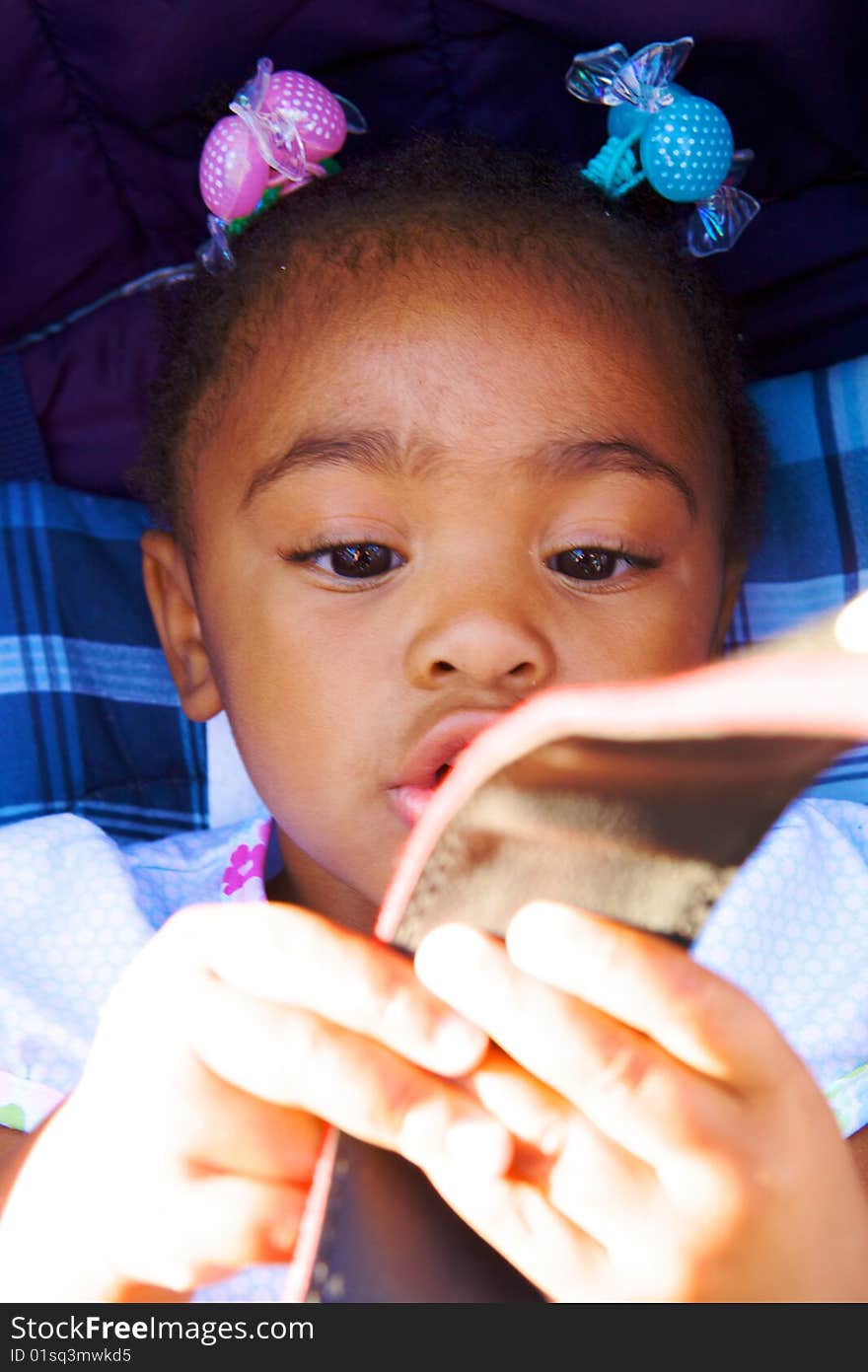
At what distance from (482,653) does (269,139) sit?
0.53 meters

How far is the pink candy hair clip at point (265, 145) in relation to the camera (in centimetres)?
109

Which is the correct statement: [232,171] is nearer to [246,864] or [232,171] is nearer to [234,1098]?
[246,864]

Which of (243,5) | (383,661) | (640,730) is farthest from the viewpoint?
(243,5)

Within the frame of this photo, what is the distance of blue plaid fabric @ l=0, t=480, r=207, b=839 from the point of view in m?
1.30

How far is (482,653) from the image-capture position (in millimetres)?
873

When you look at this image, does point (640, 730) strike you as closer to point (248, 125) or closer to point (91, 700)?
point (248, 125)

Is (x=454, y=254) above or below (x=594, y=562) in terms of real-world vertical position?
above

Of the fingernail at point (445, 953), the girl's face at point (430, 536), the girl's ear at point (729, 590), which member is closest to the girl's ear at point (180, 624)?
the girl's face at point (430, 536)

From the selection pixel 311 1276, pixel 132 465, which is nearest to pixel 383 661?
pixel 311 1276

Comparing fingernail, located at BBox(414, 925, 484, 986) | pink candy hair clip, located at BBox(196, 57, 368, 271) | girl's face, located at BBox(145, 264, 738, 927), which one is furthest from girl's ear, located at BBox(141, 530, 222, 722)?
fingernail, located at BBox(414, 925, 484, 986)

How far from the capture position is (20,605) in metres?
1.32

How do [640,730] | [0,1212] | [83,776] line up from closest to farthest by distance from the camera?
[640,730] < [0,1212] < [83,776]

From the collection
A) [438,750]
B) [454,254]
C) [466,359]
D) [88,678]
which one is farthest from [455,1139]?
[88,678]

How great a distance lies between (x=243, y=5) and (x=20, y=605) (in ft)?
1.93
